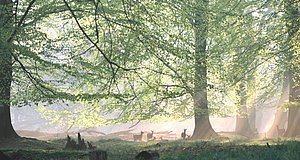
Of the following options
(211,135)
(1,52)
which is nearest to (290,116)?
(211,135)

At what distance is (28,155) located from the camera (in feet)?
24.7

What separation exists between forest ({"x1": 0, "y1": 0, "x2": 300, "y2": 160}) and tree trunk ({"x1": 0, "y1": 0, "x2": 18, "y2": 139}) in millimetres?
49

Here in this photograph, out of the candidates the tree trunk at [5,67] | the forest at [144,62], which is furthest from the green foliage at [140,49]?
the tree trunk at [5,67]

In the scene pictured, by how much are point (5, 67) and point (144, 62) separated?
23.5 ft

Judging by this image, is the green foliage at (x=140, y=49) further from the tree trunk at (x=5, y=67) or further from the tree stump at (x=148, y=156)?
the tree stump at (x=148, y=156)

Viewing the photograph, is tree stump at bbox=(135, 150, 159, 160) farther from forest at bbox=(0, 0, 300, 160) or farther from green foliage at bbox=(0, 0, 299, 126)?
green foliage at bbox=(0, 0, 299, 126)

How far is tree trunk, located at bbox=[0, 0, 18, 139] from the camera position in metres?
8.07

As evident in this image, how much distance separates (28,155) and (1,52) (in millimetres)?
3063

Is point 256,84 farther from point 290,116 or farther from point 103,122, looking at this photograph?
point 103,122

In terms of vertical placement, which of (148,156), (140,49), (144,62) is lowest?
(148,156)

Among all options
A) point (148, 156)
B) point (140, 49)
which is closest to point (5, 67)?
point (140, 49)

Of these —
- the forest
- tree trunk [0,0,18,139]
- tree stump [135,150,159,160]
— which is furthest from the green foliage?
tree stump [135,150,159,160]

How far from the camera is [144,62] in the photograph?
15.3m

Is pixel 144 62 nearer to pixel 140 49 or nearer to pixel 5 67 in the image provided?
pixel 140 49
